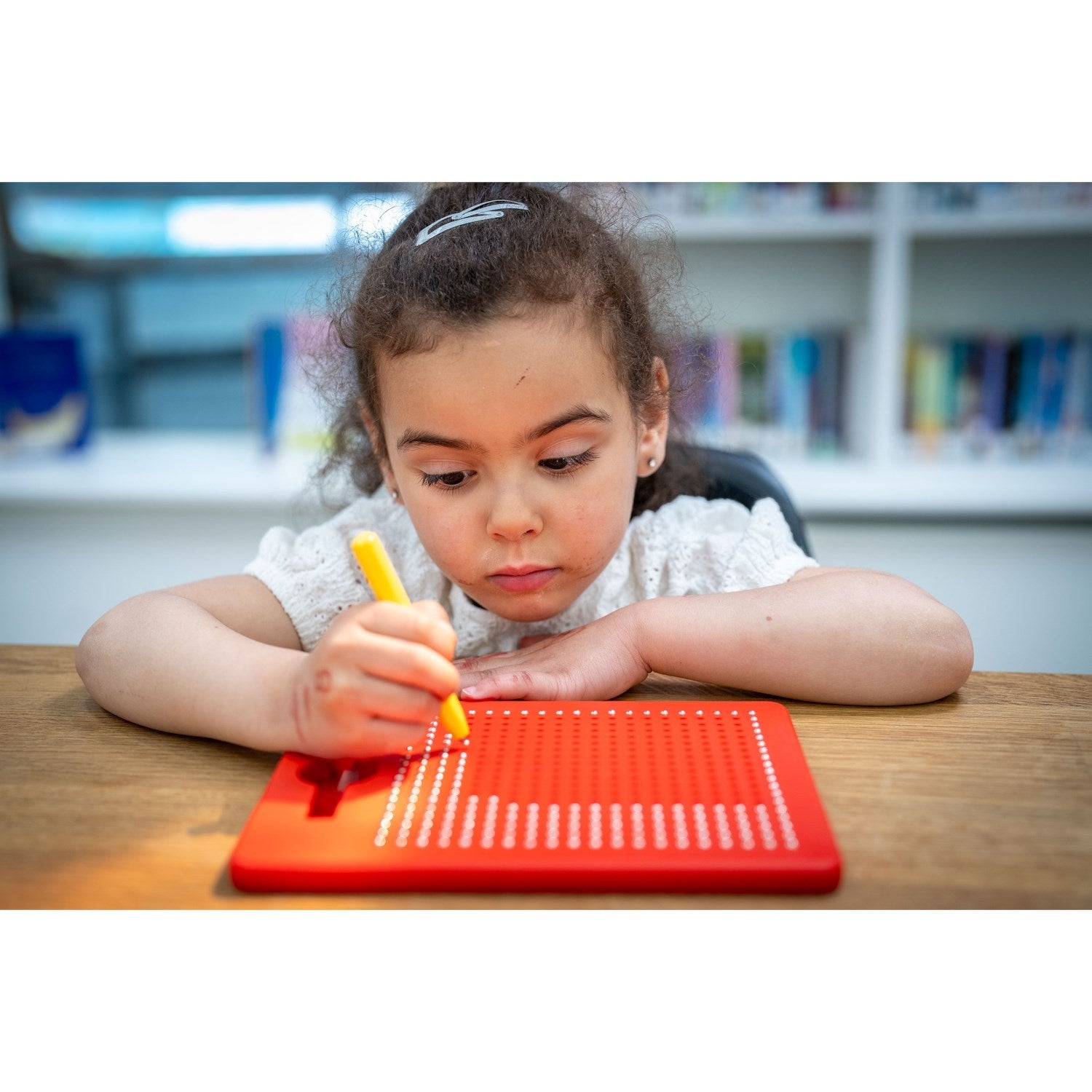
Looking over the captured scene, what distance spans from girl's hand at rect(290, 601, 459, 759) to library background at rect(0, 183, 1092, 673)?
1.44 metres

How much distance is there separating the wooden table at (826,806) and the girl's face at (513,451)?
148 mm

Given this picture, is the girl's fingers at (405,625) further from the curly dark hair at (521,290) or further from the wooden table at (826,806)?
the curly dark hair at (521,290)

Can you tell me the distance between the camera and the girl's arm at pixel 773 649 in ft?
2.63

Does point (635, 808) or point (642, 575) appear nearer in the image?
point (635, 808)

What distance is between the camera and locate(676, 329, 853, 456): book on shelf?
8.36 ft

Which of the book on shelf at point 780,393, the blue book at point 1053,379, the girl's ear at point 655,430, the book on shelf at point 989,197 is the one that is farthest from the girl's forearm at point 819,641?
the blue book at point 1053,379

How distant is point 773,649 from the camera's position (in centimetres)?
82

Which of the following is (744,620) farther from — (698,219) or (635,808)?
(698,219)

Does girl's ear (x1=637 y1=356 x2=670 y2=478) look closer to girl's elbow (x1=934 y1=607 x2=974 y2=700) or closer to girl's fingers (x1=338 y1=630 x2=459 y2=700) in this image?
girl's elbow (x1=934 y1=607 x2=974 y2=700)

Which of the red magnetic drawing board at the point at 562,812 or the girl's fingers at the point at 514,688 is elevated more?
the red magnetic drawing board at the point at 562,812

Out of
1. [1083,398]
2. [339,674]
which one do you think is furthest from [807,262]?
[339,674]

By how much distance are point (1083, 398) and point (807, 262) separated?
0.73 metres

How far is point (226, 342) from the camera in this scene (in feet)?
11.8

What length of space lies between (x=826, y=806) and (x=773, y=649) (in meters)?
0.21
